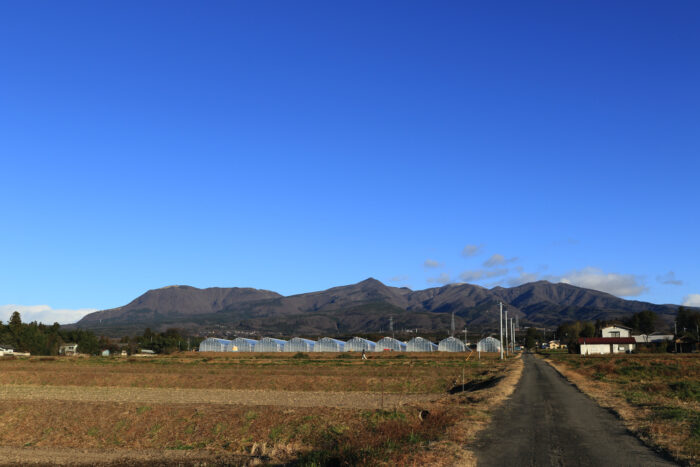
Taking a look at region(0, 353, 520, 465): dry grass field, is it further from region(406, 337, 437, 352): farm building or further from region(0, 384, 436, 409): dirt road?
region(406, 337, 437, 352): farm building

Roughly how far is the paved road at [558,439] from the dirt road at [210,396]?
13357mm

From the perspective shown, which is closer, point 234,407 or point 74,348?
point 234,407

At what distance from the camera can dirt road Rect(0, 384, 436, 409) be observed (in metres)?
42.1

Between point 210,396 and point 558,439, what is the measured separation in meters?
33.1

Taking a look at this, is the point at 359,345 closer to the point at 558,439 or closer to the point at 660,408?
the point at 660,408

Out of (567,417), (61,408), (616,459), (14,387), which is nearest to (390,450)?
A: (616,459)

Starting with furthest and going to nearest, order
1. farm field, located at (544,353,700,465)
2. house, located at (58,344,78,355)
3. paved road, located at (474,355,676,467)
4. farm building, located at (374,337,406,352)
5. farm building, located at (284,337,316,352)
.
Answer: farm building, located at (284,337,316,352) < house, located at (58,344,78,355) < farm building, located at (374,337,406,352) < farm field, located at (544,353,700,465) < paved road, located at (474,355,676,467)

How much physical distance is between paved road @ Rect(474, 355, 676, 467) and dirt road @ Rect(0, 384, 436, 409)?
1336 centimetres

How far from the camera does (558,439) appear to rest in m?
20.5

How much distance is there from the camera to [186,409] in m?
35.0

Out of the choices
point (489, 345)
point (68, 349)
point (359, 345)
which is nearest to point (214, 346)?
point (68, 349)

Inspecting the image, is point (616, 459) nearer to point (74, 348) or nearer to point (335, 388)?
point (335, 388)

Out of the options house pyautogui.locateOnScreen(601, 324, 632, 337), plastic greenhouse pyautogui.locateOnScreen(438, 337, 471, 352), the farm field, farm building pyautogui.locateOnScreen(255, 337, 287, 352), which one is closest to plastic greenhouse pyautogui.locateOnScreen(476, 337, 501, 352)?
plastic greenhouse pyautogui.locateOnScreen(438, 337, 471, 352)

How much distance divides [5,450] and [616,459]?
95.3ft
